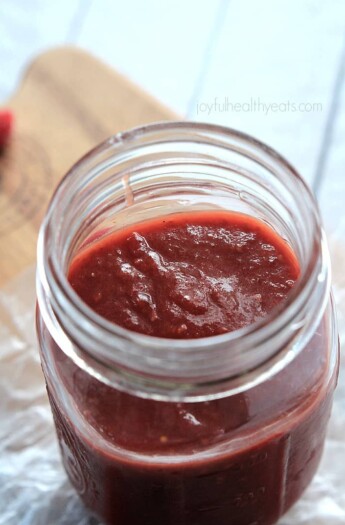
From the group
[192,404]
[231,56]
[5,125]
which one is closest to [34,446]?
[192,404]

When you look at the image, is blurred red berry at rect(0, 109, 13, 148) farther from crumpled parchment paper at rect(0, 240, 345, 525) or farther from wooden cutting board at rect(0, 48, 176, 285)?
crumpled parchment paper at rect(0, 240, 345, 525)

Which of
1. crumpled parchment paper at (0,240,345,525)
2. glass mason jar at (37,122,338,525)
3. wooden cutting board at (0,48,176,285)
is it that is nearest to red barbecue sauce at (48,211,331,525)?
glass mason jar at (37,122,338,525)

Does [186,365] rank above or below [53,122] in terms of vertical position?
below

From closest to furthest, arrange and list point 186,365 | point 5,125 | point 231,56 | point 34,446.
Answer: point 186,365, point 34,446, point 5,125, point 231,56

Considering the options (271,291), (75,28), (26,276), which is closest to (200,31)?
(75,28)

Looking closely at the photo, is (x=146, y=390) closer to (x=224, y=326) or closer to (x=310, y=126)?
(x=224, y=326)

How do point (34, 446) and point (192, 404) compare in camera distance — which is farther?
point (34, 446)

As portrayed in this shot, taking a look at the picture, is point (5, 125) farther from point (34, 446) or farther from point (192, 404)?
point (192, 404)

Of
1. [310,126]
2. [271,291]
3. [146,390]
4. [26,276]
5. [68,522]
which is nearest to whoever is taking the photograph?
[146,390]
